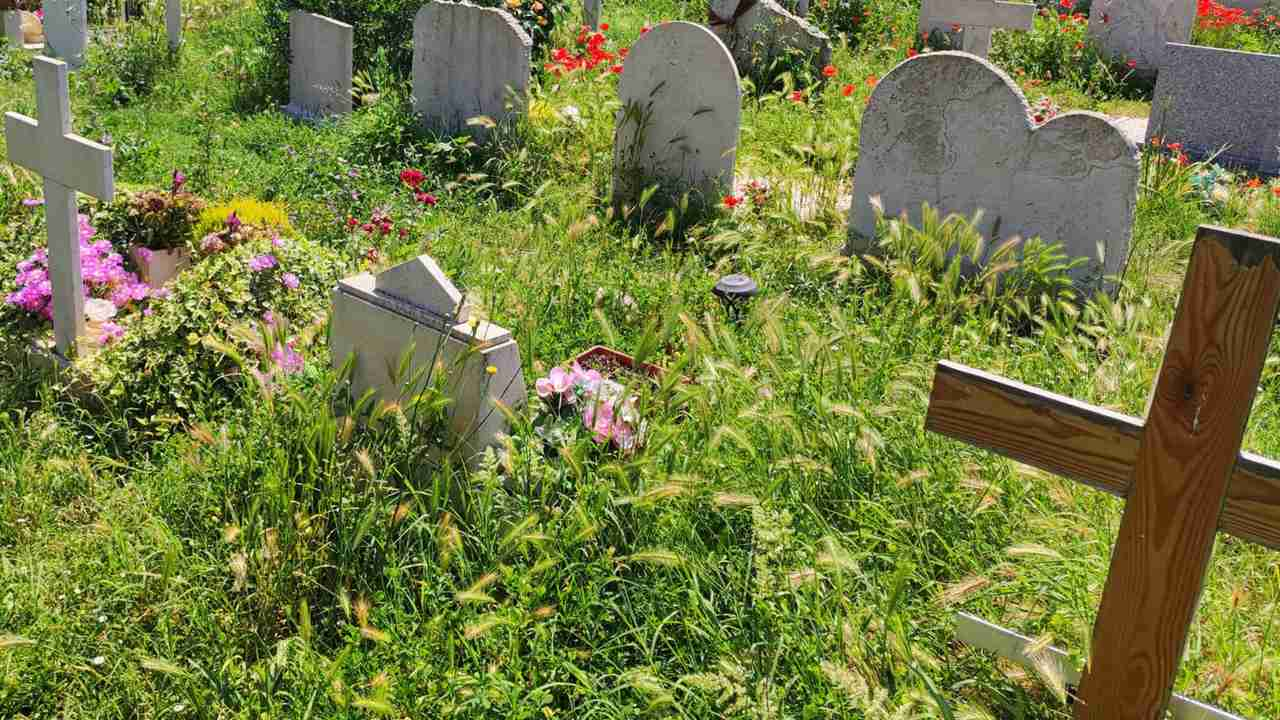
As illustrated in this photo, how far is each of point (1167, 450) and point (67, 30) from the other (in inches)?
400

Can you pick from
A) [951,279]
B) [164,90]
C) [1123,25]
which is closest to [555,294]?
[951,279]

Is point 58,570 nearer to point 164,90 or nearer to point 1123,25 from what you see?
point 164,90

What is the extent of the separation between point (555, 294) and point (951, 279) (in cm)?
153

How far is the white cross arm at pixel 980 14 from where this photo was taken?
9477 mm

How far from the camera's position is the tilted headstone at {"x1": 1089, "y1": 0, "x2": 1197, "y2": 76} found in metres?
12.1

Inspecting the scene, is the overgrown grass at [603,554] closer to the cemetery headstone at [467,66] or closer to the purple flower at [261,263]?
the purple flower at [261,263]

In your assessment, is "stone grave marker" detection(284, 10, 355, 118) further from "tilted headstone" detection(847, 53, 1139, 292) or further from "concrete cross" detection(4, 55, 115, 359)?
"tilted headstone" detection(847, 53, 1139, 292)

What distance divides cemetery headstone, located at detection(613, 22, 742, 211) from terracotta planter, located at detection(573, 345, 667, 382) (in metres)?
2.46

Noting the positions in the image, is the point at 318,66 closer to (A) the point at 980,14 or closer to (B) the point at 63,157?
(B) the point at 63,157

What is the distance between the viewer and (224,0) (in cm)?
1298

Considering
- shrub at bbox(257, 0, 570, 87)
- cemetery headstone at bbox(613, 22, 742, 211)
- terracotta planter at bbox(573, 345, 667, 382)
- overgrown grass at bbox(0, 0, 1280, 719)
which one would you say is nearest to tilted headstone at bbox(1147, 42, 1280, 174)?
cemetery headstone at bbox(613, 22, 742, 211)

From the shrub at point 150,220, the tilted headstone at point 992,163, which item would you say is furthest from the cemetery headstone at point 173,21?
the tilted headstone at point 992,163

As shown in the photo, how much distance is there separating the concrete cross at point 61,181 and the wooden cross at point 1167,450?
11.5 ft

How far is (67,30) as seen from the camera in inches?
396
